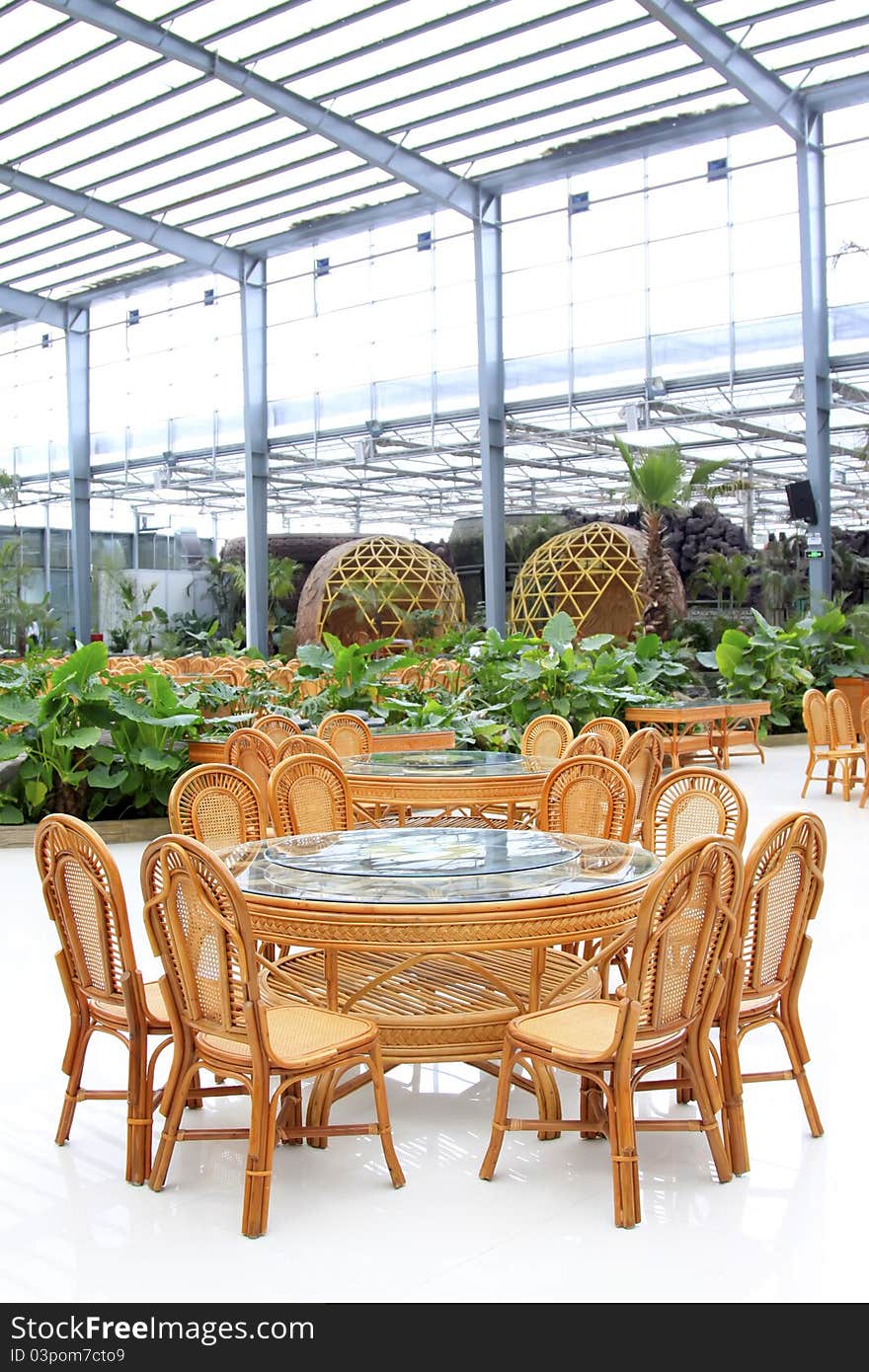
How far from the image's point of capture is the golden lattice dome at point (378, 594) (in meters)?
18.1

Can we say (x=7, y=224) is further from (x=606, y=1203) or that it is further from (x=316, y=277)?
(x=606, y=1203)

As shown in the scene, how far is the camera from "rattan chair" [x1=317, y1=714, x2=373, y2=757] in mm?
6758

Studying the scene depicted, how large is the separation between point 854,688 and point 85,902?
492 inches

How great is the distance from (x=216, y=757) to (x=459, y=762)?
7.99 feet

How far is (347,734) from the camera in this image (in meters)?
6.81

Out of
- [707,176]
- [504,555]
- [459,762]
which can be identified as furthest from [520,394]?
[459,762]

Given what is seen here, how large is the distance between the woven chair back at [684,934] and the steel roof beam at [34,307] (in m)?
23.7

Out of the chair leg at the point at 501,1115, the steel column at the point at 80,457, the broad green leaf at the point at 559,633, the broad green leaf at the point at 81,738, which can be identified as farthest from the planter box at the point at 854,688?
the steel column at the point at 80,457

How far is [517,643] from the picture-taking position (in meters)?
11.1

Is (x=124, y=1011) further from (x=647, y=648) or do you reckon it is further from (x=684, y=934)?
(x=647, y=648)

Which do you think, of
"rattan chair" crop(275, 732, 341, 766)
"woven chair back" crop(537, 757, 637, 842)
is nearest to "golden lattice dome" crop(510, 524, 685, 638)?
"rattan chair" crop(275, 732, 341, 766)

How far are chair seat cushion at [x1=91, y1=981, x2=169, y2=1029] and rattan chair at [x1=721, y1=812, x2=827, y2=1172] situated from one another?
1.29m

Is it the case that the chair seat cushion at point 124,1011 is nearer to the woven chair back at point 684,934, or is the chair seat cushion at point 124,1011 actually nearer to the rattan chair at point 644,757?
the woven chair back at point 684,934

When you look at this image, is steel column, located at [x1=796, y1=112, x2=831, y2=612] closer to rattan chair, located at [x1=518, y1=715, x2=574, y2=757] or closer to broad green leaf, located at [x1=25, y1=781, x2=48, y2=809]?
rattan chair, located at [x1=518, y1=715, x2=574, y2=757]
